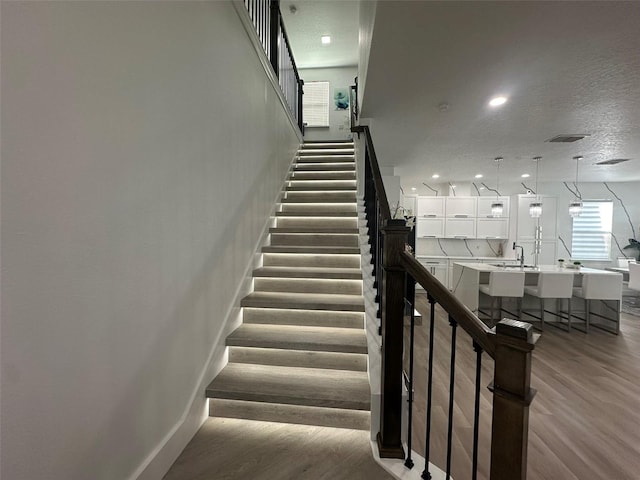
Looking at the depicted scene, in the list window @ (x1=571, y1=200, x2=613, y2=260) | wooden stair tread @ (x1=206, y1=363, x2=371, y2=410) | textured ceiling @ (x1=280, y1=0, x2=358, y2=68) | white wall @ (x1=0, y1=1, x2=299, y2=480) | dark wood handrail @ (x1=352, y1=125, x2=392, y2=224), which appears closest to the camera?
white wall @ (x1=0, y1=1, x2=299, y2=480)

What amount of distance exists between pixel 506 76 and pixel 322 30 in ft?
14.5

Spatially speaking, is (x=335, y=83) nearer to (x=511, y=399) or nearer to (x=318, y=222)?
(x=318, y=222)

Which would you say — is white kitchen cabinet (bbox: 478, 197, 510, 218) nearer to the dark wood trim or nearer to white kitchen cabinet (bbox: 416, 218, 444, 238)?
white kitchen cabinet (bbox: 416, 218, 444, 238)

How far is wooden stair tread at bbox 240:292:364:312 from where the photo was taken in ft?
7.84

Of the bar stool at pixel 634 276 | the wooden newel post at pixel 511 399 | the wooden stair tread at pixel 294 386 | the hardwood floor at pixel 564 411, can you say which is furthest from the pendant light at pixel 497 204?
Result: the wooden newel post at pixel 511 399

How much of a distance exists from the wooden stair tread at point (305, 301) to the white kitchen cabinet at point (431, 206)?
5.56 metres

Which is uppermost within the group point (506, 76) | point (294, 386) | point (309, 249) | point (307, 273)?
point (506, 76)

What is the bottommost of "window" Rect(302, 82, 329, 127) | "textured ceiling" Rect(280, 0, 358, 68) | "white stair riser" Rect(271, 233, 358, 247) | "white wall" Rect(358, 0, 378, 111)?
"white stair riser" Rect(271, 233, 358, 247)

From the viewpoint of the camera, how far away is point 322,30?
5691 mm

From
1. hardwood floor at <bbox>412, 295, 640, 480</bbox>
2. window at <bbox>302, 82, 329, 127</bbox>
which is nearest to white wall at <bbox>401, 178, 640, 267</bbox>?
window at <bbox>302, 82, 329, 127</bbox>

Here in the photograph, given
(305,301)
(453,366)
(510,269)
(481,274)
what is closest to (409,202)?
(481,274)

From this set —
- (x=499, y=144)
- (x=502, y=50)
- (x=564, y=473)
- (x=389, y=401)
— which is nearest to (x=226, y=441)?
(x=389, y=401)

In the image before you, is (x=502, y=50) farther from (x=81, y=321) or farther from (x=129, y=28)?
(x=81, y=321)

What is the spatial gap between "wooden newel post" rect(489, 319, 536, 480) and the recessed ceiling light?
9.25ft
